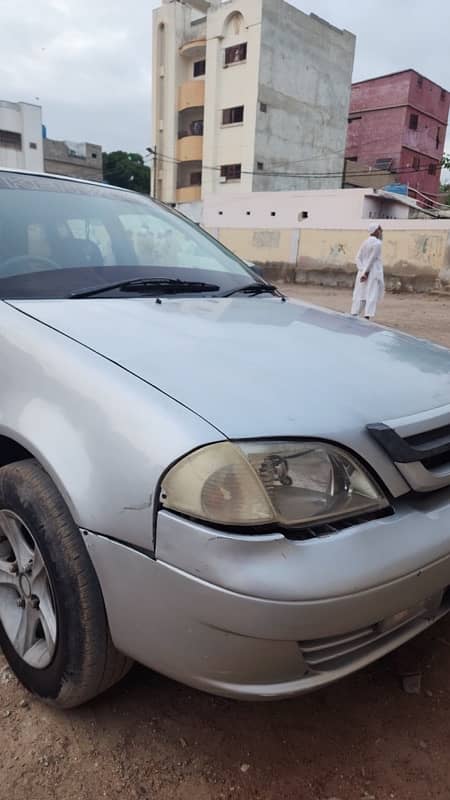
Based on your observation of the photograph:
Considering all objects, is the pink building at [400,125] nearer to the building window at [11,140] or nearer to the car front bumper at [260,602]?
the building window at [11,140]

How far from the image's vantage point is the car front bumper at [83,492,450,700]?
1202 millimetres

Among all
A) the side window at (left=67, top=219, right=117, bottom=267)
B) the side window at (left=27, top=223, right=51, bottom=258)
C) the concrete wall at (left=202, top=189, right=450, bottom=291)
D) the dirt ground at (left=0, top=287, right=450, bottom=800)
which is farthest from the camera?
the concrete wall at (left=202, top=189, right=450, bottom=291)

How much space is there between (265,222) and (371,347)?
21588 millimetres

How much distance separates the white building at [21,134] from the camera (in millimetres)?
34656

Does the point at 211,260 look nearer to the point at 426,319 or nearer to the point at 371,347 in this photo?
the point at 371,347

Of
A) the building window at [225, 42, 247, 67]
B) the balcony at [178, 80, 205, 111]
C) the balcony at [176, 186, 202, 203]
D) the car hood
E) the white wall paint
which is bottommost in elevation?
the car hood

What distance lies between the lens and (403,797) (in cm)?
146

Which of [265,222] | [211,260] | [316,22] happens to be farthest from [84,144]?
[211,260]

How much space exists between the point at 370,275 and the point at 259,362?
847 centimetres

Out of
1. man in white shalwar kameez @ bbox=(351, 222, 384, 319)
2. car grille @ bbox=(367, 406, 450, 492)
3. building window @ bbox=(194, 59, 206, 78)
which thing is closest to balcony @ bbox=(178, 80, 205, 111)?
building window @ bbox=(194, 59, 206, 78)

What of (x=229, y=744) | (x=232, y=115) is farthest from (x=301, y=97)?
(x=229, y=744)

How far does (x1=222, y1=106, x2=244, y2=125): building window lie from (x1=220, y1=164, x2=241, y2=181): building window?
Result: 2.20 metres

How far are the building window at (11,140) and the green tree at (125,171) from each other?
18715 mm

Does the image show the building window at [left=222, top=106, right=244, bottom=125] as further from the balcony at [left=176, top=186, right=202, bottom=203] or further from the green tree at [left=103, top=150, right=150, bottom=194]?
the green tree at [left=103, top=150, right=150, bottom=194]
